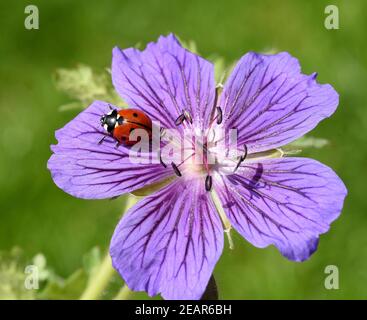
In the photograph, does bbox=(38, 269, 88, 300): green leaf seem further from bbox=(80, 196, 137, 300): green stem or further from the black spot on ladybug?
the black spot on ladybug

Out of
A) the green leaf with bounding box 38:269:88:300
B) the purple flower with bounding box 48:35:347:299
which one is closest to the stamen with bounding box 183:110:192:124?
the purple flower with bounding box 48:35:347:299

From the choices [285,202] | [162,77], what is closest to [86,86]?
[162,77]

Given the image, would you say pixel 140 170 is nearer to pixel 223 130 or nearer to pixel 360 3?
pixel 223 130

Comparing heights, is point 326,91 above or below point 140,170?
above

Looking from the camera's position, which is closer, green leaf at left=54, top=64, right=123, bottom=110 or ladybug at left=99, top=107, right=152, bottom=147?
ladybug at left=99, top=107, right=152, bottom=147

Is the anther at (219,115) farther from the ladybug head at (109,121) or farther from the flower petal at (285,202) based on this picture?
the ladybug head at (109,121)
